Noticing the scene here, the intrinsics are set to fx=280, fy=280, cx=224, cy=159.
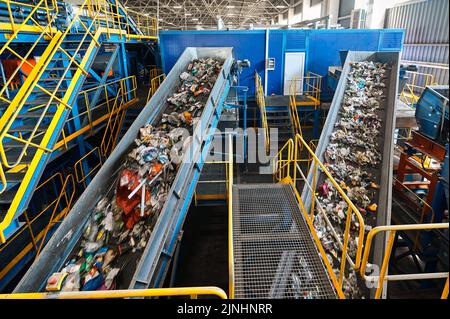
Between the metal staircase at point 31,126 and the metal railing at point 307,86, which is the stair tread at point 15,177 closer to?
the metal staircase at point 31,126

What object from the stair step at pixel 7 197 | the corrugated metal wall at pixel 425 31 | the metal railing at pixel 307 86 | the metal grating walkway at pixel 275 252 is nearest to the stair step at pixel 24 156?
the stair step at pixel 7 197

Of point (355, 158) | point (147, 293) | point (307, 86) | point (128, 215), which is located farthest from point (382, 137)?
point (307, 86)

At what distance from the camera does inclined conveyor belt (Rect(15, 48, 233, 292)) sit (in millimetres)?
3088

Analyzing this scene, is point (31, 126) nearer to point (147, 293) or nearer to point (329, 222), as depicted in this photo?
point (147, 293)

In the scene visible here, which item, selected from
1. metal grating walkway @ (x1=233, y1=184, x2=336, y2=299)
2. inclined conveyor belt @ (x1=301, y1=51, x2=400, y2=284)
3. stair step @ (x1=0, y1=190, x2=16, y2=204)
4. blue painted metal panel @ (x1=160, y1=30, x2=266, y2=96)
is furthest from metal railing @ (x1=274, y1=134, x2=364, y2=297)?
blue painted metal panel @ (x1=160, y1=30, x2=266, y2=96)

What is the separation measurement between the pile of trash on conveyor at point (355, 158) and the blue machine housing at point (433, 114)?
73 centimetres

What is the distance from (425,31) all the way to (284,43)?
823 cm

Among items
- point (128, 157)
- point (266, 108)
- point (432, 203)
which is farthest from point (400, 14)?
point (128, 157)

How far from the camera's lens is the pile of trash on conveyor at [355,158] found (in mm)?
4515

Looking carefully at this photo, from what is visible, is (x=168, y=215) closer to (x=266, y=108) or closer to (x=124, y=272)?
(x=124, y=272)

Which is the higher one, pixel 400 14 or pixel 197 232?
pixel 400 14

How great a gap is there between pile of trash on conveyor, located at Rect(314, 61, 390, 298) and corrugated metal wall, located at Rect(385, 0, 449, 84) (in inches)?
299
